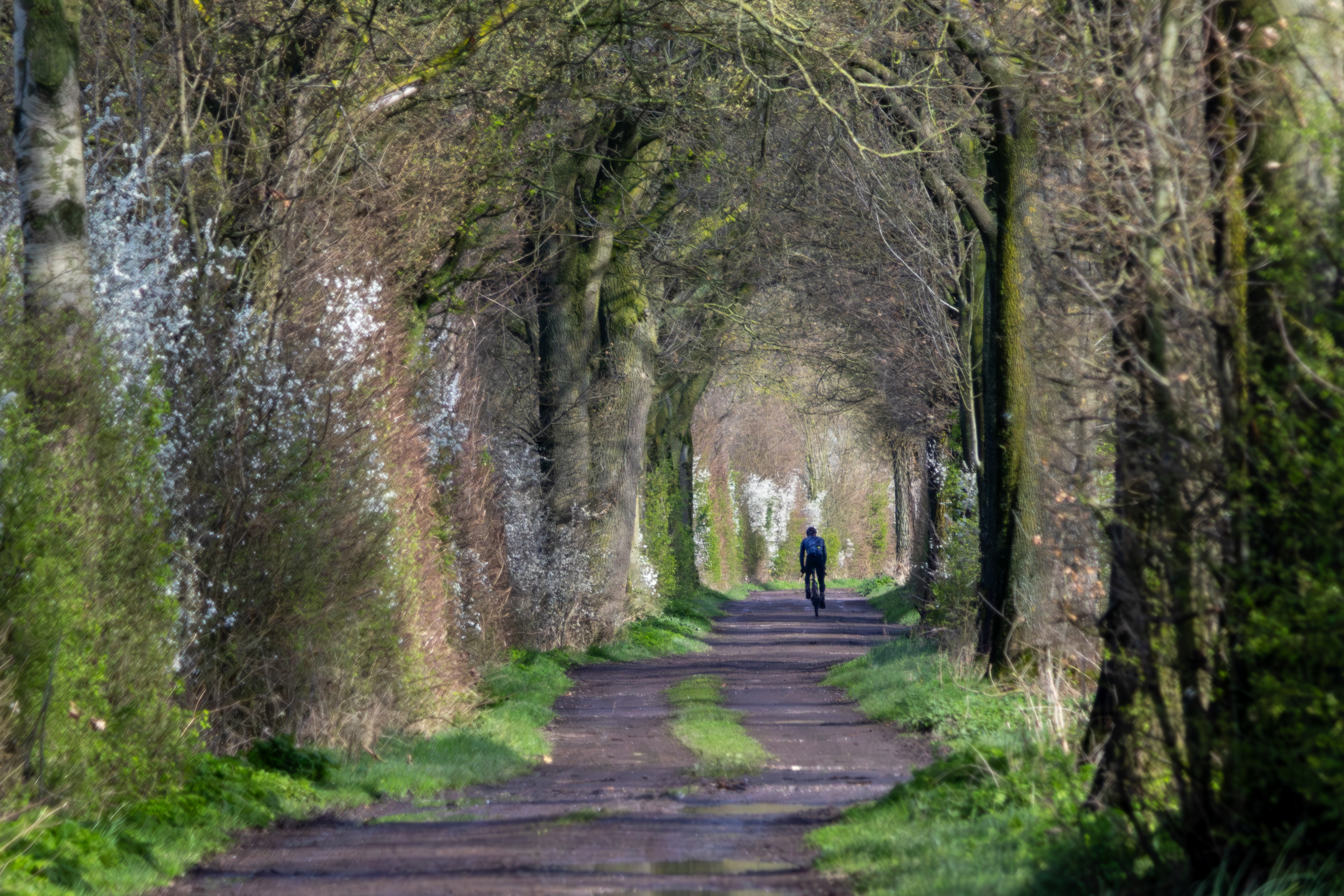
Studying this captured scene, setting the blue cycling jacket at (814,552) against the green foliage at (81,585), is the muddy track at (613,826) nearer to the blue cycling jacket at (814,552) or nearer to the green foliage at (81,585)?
the green foliage at (81,585)

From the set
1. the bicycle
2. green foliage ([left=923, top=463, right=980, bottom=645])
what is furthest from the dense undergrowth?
the bicycle

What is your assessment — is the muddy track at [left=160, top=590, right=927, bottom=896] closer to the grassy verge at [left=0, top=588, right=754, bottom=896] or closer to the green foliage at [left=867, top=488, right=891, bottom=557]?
the grassy verge at [left=0, top=588, right=754, bottom=896]

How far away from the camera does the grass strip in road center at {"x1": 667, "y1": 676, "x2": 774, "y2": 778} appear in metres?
11.1

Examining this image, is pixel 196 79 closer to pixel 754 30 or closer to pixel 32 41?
pixel 32 41

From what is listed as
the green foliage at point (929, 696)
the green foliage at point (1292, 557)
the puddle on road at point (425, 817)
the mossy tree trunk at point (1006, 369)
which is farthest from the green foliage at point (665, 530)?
the green foliage at point (1292, 557)

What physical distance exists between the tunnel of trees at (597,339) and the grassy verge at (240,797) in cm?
29

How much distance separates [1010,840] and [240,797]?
488cm

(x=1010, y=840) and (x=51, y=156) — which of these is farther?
(x=51, y=156)

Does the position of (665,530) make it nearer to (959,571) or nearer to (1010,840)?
(959,571)

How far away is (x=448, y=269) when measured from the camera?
15578 millimetres

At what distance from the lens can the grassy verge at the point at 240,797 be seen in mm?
6434

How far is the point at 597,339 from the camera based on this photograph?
946 inches

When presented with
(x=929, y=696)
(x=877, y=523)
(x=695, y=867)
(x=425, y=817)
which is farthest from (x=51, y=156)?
(x=877, y=523)

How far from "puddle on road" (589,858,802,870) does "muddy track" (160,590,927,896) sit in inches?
0.5
